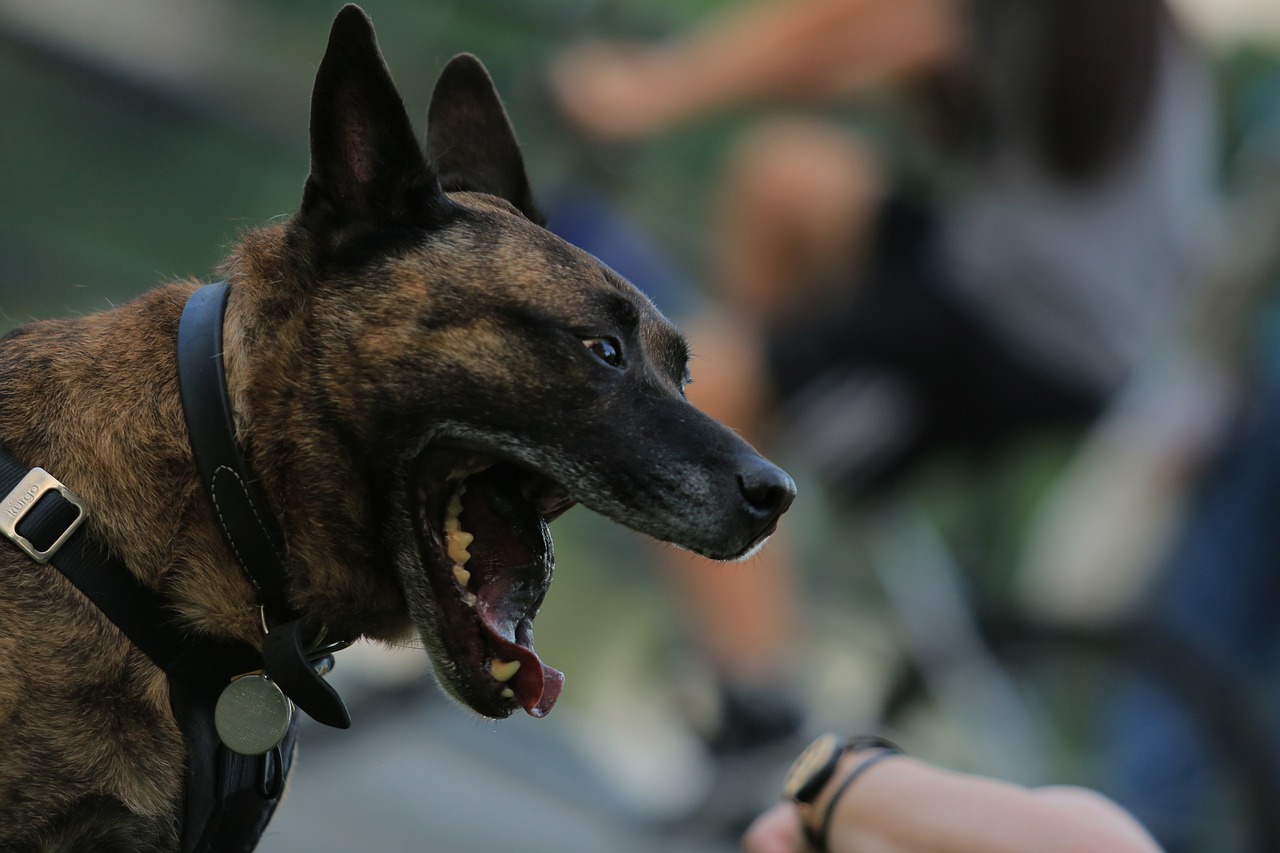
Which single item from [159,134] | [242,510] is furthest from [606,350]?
[159,134]

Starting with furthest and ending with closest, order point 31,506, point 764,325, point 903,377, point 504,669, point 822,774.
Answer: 1. point 764,325
2. point 903,377
3. point 822,774
4. point 504,669
5. point 31,506

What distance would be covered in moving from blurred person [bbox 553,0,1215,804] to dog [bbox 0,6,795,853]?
237 centimetres

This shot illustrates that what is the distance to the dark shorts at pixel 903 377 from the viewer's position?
4.91 m

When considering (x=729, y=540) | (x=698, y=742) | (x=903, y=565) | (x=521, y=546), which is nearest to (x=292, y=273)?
(x=521, y=546)

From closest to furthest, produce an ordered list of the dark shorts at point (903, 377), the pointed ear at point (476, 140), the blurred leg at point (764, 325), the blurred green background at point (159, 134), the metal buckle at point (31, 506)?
the metal buckle at point (31, 506), the pointed ear at point (476, 140), the dark shorts at point (903, 377), the blurred leg at point (764, 325), the blurred green background at point (159, 134)

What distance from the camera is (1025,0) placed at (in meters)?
4.48

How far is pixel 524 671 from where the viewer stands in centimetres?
237

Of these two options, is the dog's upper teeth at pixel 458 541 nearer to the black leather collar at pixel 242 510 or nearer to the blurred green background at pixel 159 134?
the black leather collar at pixel 242 510

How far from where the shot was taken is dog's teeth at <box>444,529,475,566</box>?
238 centimetres

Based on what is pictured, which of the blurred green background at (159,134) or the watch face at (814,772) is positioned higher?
the watch face at (814,772)

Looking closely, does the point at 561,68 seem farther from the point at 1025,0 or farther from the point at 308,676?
the point at 308,676

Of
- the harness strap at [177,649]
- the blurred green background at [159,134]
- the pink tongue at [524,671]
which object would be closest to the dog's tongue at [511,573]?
→ the pink tongue at [524,671]

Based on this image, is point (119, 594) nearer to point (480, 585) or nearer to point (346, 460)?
point (346, 460)

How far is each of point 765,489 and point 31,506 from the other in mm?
1163
